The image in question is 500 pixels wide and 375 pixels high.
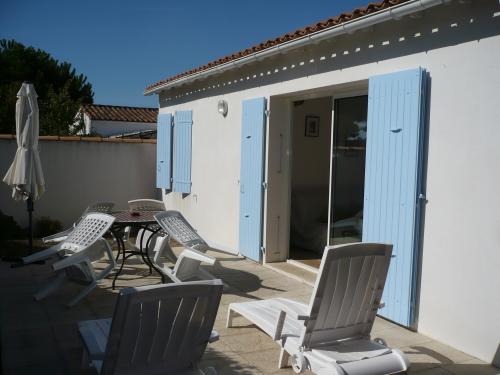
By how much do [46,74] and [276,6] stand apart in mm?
24662

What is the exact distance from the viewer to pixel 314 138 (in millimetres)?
8875

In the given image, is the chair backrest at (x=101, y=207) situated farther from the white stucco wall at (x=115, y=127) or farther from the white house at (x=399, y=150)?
the white stucco wall at (x=115, y=127)

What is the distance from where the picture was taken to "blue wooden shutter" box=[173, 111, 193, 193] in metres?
9.55

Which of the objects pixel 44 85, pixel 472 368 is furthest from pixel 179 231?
pixel 44 85

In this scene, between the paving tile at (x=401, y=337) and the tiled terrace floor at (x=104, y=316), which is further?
the paving tile at (x=401, y=337)

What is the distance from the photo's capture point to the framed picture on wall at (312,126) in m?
8.74

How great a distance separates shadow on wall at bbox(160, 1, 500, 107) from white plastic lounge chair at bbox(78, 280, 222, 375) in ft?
10.7

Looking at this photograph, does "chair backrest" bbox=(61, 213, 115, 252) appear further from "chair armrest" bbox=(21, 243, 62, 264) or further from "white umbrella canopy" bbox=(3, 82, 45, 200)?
"white umbrella canopy" bbox=(3, 82, 45, 200)

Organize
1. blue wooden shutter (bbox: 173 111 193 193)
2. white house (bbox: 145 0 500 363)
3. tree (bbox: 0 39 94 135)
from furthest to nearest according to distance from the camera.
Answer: tree (bbox: 0 39 94 135), blue wooden shutter (bbox: 173 111 193 193), white house (bbox: 145 0 500 363)

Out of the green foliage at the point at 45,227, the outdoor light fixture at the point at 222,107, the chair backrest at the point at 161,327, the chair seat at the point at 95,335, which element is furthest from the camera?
the green foliage at the point at 45,227

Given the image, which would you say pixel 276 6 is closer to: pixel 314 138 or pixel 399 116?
pixel 314 138

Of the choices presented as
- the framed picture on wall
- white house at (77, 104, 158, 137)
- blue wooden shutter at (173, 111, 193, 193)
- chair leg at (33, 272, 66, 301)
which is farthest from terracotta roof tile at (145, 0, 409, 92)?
white house at (77, 104, 158, 137)

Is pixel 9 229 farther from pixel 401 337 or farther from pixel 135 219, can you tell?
pixel 401 337

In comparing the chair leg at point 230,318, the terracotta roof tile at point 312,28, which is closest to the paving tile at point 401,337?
the chair leg at point 230,318
